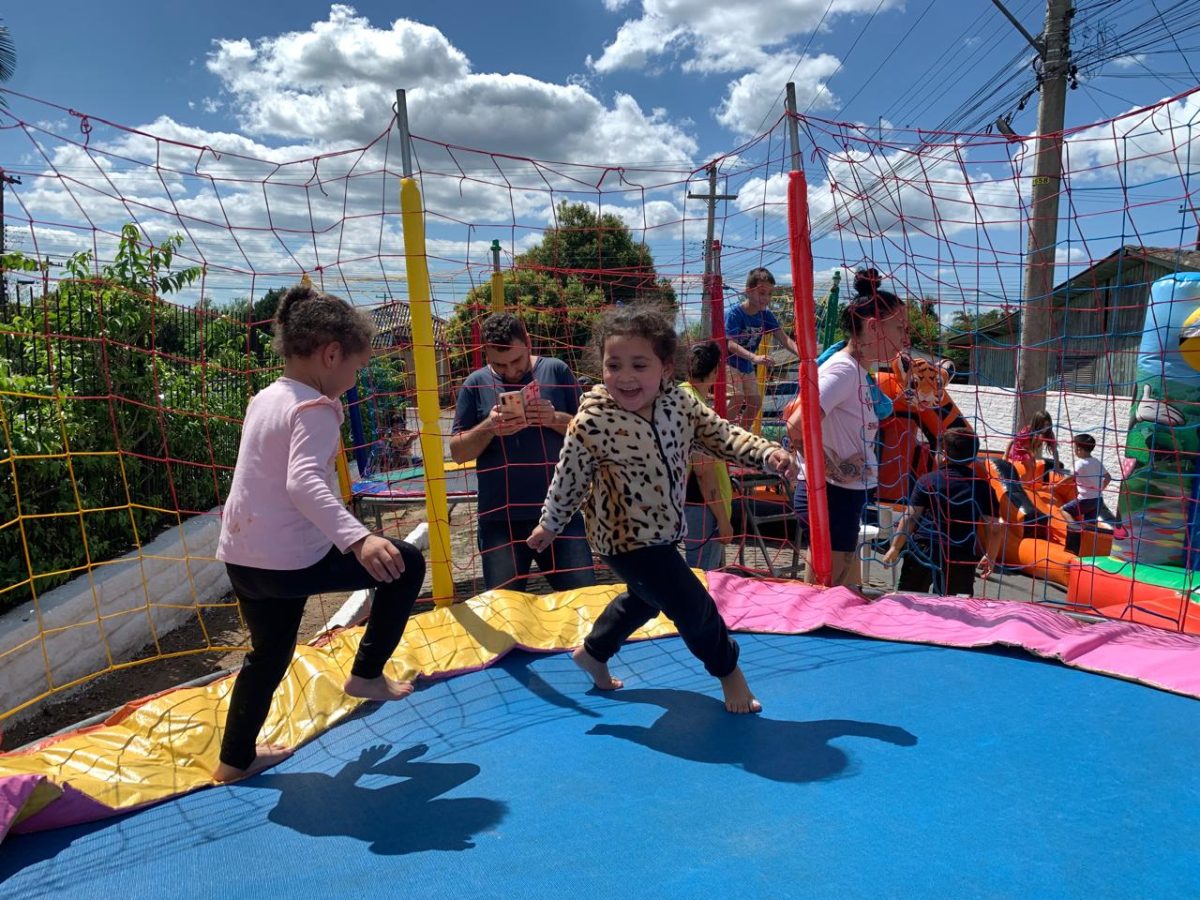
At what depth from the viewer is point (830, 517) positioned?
3.57 meters

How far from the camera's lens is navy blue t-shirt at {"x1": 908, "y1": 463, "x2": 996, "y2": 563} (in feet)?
14.0

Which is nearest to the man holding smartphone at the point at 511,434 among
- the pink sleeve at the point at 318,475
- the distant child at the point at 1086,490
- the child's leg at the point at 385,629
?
the child's leg at the point at 385,629

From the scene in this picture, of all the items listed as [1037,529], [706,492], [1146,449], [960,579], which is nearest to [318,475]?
[706,492]

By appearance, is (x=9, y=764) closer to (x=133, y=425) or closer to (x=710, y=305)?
(x=133, y=425)

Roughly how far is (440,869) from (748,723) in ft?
3.55

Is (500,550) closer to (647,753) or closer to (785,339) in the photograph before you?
(647,753)

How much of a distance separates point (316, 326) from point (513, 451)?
1.32 m

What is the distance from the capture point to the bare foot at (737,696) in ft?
8.38

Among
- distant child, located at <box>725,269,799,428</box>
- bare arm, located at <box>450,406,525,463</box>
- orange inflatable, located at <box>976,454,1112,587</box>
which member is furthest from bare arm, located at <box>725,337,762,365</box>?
bare arm, located at <box>450,406,525,463</box>

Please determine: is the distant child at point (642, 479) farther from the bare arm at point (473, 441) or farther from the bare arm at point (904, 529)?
the bare arm at point (904, 529)

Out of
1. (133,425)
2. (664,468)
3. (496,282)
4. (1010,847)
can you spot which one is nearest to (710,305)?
(496,282)

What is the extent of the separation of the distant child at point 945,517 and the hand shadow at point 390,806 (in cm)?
277

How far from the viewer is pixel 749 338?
6254 mm

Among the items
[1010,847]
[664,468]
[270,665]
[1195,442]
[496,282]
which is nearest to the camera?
[1010,847]
